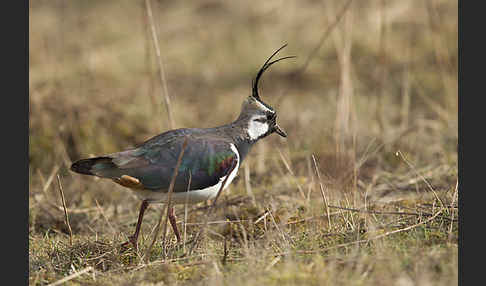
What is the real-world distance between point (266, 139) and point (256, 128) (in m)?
3.28

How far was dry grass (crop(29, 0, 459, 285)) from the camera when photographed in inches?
166

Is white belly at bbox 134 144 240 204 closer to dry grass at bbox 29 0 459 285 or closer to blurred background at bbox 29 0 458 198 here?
dry grass at bbox 29 0 459 285

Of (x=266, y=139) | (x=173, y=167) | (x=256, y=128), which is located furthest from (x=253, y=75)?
(x=173, y=167)

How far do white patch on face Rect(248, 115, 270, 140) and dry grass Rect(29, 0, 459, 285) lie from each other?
0.65 m

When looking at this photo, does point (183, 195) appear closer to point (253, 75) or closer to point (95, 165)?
point (95, 165)

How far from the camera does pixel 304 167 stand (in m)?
7.21

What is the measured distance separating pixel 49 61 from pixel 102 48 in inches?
47.7

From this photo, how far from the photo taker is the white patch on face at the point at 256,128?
17.5ft

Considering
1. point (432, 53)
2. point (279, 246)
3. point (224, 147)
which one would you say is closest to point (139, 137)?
point (224, 147)

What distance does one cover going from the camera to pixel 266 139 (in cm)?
864

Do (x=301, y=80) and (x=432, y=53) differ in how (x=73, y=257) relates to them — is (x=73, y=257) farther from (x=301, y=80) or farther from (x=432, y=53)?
(x=432, y=53)

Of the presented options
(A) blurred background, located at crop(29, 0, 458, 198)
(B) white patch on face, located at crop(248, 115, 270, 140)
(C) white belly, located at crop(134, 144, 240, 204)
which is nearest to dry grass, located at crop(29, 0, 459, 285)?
(A) blurred background, located at crop(29, 0, 458, 198)

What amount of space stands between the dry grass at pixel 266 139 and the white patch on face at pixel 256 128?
647 mm

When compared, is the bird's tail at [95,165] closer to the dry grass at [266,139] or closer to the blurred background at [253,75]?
the dry grass at [266,139]
